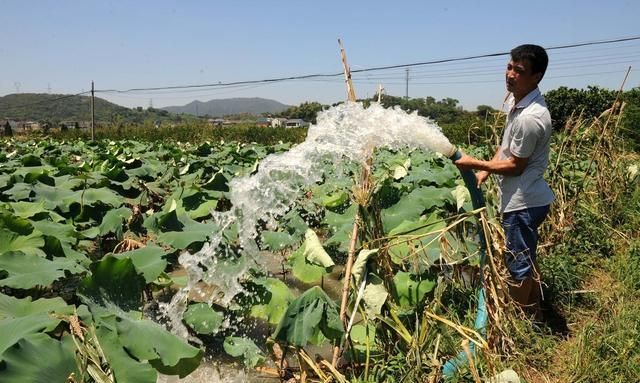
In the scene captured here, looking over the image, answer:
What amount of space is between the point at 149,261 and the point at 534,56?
7.01 ft

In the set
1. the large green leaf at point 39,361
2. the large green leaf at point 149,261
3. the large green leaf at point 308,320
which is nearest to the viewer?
the large green leaf at point 39,361

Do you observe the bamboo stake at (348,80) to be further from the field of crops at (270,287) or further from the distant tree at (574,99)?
the distant tree at (574,99)

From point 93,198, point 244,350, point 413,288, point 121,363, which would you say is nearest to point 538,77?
point 413,288

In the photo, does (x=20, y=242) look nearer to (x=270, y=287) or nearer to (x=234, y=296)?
(x=234, y=296)

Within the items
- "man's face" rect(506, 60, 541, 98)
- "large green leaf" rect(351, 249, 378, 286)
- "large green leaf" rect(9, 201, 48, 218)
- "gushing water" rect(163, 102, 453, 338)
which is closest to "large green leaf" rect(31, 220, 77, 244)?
"large green leaf" rect(9, 201, 48, 218)

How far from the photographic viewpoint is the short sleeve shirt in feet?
8.15

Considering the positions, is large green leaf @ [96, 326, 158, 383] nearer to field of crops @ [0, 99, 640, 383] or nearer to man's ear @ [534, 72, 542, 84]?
field of crops @ [0, 99, 640, 383]

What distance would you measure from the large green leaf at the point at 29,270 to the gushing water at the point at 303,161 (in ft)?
2.44

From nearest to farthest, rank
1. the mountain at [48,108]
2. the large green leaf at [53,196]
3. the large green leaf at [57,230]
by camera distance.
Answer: the large green leaf at [57,230] < the large green leaf at [53,196] < the mountain at [48,108]

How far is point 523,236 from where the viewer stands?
2.68 metres

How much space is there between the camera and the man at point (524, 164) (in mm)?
2492

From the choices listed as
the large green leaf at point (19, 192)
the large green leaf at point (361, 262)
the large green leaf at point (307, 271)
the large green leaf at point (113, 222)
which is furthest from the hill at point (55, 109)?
the large green leaf at point (361, 262)

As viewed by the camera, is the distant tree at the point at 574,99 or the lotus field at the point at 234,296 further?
the distant tree at the point at 574,99

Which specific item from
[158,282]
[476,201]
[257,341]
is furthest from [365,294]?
[158,282]
